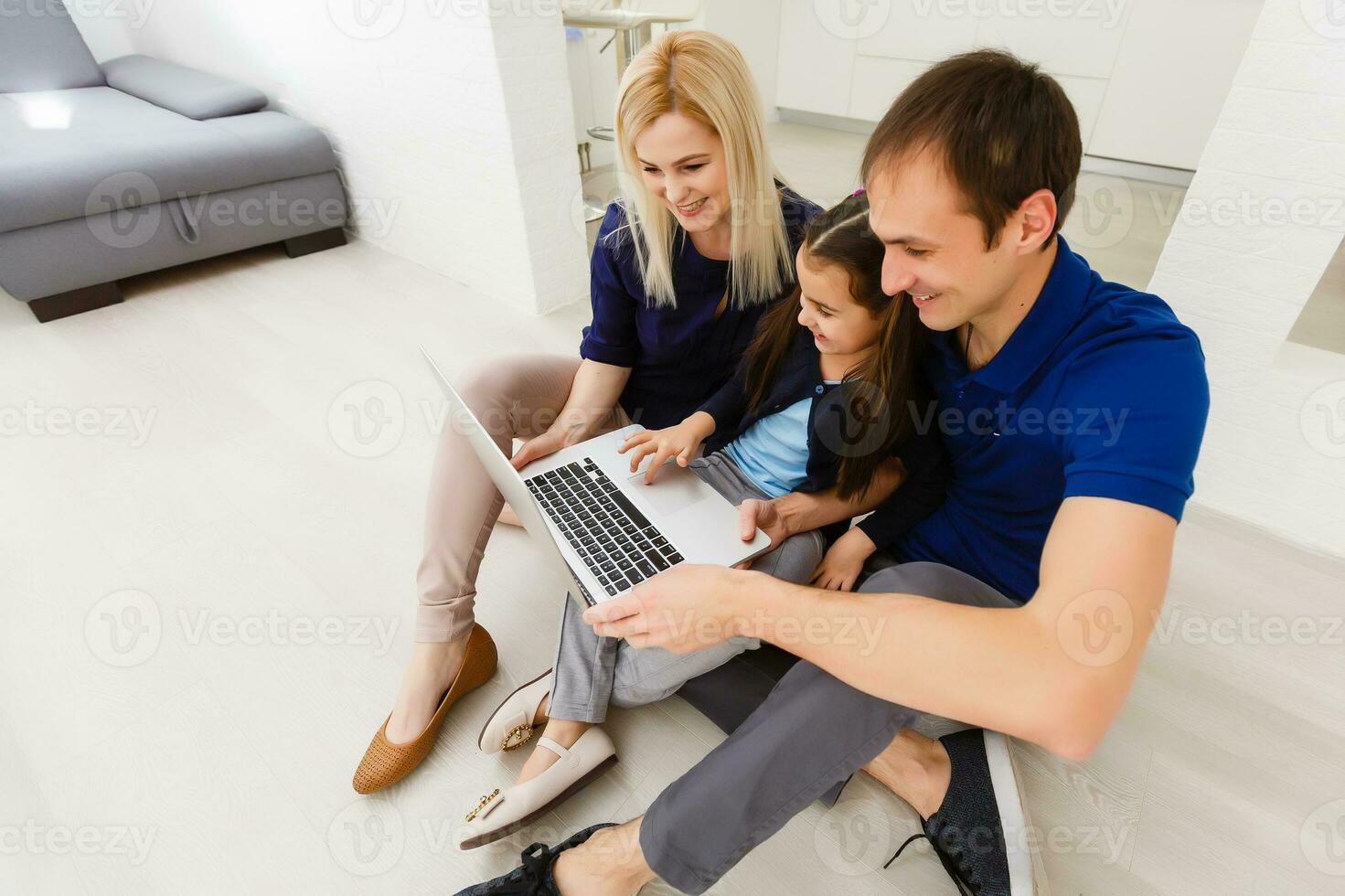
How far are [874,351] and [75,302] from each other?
2.84 meters

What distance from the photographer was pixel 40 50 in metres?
3.12

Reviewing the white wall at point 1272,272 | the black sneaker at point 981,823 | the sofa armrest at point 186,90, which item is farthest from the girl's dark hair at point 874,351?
the sofa armrest at point 186,90

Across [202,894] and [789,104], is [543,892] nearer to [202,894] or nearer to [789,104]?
[202,894]

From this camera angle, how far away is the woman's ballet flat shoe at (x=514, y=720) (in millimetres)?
1045

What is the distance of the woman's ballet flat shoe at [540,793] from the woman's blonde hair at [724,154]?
721mm

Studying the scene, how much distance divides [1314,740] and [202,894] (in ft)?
5.52

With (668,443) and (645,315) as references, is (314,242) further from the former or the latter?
(668,443)

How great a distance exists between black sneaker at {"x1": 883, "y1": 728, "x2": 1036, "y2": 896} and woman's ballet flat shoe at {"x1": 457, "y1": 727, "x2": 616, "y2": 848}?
437mm

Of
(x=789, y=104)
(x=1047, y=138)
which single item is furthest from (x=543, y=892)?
(x=789, y=104)

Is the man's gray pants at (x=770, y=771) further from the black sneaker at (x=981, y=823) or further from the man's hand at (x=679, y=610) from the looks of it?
the black sneaker at (x=981, y=823)

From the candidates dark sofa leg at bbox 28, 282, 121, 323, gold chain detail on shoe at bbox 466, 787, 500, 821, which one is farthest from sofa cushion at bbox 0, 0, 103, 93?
gold chain detail on shoe at bbox 466, 787, 500, 821

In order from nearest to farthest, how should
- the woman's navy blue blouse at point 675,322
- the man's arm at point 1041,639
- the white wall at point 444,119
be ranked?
the man's arm at point 1041,639 → the woman's navy blue blouse at point 675,322 → the white wall at point 444,119

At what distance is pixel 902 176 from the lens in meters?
0.67

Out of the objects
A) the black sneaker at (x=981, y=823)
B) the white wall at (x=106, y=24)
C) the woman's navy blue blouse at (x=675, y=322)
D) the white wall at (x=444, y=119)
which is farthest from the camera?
the white wall at (x=106, y=24)
